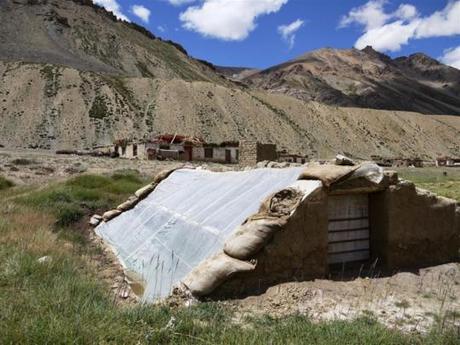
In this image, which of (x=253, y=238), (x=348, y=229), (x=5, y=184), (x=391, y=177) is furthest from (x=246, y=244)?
(x=5, y=184)

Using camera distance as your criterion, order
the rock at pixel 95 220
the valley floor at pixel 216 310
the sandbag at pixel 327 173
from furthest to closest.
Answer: the rock at pixel 95 220, the sandbag at pixel 327 173, the valley floor at pixel 216 310

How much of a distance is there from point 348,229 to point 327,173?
4.69 feet

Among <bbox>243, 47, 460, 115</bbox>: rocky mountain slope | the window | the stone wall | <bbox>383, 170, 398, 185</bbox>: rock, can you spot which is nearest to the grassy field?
<bbox>383, 170, 398, 185</bbox>: rock

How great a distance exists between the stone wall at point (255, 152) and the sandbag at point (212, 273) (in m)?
24.1

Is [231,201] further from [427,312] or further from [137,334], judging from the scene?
[137,334]

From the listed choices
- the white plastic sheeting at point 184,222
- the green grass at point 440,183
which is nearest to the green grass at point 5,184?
the white plastic sheeting at point 184,222

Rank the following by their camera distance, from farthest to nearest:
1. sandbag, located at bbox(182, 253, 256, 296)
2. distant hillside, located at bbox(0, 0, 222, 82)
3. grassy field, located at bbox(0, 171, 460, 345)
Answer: distant hillside, located at bbox(0, 0, 222, 82)
sandbag, located at bbox(182, 253, 256, 296)
grassy field, located at bbox(0, 171, 460, 345)

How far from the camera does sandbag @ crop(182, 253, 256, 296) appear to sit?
650 cm

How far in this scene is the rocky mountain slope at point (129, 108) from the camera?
6091 cm

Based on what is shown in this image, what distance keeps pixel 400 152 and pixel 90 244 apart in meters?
75.9

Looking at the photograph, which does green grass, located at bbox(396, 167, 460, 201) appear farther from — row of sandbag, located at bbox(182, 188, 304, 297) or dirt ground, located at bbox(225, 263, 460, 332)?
row of sandbag, located at bbox(182, 188, 304, 297)

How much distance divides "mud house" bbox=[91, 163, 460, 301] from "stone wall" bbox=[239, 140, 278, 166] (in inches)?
781

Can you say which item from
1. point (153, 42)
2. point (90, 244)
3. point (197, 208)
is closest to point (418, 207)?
point (197, 208)

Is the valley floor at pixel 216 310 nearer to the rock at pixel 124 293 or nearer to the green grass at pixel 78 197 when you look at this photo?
the rock at pixel 124 293
